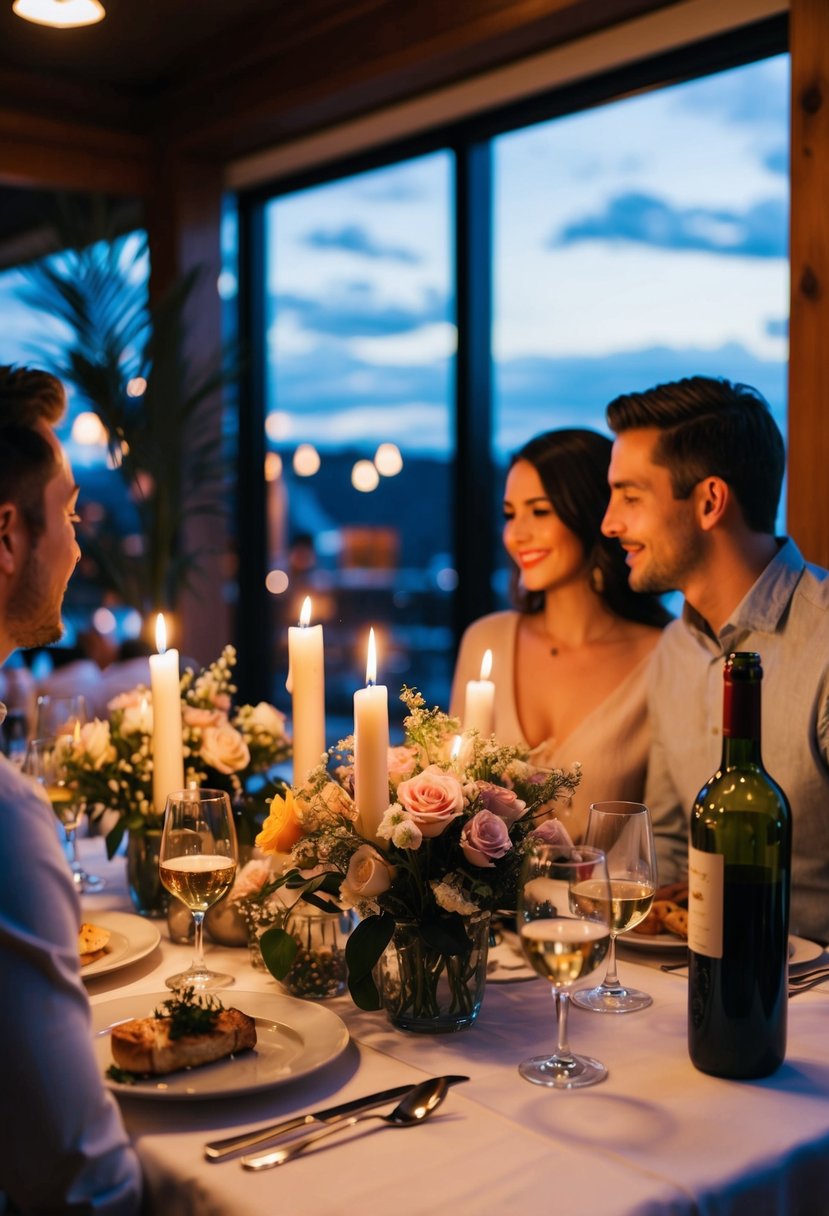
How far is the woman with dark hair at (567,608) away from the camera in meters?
2.50

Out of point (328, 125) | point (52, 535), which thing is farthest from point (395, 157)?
point (52, 535)

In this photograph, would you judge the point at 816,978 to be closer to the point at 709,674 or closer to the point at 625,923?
the point at 625,923

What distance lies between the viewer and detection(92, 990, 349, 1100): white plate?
3.73 ft

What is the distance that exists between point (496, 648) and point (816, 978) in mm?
1283

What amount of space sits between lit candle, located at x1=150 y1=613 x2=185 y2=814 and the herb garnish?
18.2 inches

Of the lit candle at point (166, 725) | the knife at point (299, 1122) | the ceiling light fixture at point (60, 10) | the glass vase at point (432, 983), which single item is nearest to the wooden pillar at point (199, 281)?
the ceiling light fixture at point (60, 10)

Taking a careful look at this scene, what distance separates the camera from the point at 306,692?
1.53 m

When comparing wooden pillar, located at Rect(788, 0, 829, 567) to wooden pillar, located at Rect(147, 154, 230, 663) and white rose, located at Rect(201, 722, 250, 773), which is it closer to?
white rose, located at Rect(201, 722, 250, 773)

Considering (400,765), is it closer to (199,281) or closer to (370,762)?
(370,762)

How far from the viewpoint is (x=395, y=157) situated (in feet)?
13.1

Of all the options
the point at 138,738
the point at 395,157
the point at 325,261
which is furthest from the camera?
the point at 325,261

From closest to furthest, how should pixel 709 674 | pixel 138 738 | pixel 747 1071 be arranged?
pixel 747 1071, pixel 138 738, pixel 709 674

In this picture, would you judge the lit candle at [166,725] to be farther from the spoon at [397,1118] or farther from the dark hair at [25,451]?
the spoon at [397,1118]

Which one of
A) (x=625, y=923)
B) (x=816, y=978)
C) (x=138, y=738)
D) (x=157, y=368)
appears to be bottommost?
(x=816, y=978)
